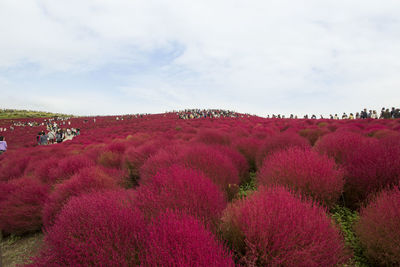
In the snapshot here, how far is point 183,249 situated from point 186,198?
2.89ft

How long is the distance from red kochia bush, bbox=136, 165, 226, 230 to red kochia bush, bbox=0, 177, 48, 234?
289cm

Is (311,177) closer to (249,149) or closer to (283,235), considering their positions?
(283,235)

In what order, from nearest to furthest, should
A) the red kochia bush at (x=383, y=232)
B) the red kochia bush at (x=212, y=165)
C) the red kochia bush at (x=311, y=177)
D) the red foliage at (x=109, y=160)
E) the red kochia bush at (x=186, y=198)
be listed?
the red kochia bush at (x=383, y=232) < the red kochia bush at (x=186, y=198) < the red kochia bush at (x=311, y=177) < the red kochia bush at (x=212, y=165) < the red foliage at (x=109, y=160)

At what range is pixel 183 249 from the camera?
136cm

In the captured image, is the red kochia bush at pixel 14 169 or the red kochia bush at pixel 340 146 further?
the red kochia bush at pixel 14 169

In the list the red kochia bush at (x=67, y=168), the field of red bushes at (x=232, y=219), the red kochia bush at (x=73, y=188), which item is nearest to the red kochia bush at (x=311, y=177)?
the field of red bushes at (x=232, y=219)

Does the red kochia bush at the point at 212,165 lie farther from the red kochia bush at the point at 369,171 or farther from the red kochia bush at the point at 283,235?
the red kochia bush at the point at 369,171

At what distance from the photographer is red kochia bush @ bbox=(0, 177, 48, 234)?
3.76m

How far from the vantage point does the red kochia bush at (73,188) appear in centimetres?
341

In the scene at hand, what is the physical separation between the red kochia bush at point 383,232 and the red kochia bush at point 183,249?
5.31ft

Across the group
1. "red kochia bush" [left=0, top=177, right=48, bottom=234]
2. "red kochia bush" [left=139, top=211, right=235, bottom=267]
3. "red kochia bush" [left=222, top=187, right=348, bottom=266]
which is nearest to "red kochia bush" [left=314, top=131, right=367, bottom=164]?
"red kochia bush" [left=222, top=187, right=348, bottom=266]

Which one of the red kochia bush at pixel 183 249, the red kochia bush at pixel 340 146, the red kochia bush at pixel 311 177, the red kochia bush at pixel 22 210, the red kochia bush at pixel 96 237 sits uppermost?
the red kochia bush at pixel 340 146

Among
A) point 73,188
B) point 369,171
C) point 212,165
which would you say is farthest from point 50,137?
point 369,171

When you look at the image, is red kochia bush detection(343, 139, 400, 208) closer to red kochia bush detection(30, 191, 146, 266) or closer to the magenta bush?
the magenta bush
